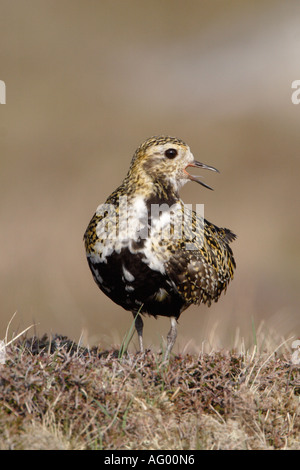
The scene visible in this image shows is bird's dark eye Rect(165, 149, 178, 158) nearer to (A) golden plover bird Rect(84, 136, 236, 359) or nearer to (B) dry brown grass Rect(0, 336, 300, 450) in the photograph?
(A) golden plover bird Rect(84, 136, 236, 359)

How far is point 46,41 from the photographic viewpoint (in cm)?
2944

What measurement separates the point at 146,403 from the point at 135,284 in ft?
4.03

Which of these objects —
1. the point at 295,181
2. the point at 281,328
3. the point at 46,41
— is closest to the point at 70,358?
the point at 281,328

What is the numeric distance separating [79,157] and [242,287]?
7.10 meters

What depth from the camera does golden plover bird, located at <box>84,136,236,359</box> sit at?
5496mm

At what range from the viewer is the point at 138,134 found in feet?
71.6

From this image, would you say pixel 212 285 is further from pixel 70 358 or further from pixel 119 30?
pixel 119 30

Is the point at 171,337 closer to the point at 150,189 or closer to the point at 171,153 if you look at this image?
the point at 150,189

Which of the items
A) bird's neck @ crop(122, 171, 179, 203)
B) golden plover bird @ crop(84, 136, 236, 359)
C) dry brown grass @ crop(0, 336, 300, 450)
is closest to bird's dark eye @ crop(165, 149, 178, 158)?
golden plover bird @ crop(84, 136, 236, 359)

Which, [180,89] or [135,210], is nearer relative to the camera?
[135,210]

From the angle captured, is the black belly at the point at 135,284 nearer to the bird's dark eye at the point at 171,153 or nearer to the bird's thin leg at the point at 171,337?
the bird's thin leg at the point at 171,337

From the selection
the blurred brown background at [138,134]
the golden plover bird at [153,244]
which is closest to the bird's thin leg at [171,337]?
the golden plover bird at [153,244]

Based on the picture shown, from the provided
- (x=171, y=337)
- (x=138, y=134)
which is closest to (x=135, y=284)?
(x=171, y=337)

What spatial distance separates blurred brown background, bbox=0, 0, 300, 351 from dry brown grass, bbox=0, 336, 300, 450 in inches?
62.9
